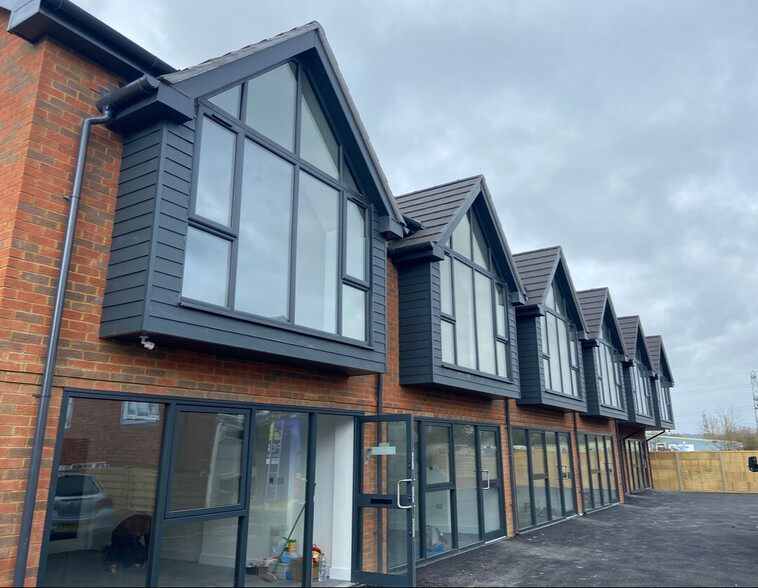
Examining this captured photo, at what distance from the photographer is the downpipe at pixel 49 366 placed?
13.7ft

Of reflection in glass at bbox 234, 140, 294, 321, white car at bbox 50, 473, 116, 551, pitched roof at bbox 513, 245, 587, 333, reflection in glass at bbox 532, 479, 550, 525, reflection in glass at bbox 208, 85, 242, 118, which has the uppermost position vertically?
pitched roof at bbox 513, 245, 587, 333

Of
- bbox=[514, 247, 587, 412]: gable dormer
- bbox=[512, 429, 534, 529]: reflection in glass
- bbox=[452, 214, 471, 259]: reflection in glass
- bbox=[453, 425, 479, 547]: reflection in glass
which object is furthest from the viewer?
bbox=[514, 247, 587, 412]: gable dormer

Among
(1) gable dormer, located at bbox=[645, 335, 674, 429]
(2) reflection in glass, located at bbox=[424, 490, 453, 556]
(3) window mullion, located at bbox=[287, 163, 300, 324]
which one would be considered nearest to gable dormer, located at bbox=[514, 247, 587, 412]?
(2) reflection in glass, located at bbox=[424, 490, 453, 556]

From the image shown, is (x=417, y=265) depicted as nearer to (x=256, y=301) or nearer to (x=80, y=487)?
(x=256, y=301)

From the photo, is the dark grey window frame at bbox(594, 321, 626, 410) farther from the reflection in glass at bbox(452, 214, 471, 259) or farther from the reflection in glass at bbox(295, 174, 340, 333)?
the reflection in glass at bbox(295, 174, 340, 333)

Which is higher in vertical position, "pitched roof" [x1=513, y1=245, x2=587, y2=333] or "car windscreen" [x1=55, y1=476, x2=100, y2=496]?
"pitched roof" [x1=513, y1=245, x2=587, y2=333]

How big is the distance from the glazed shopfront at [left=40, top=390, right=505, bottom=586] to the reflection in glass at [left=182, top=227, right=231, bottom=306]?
3.70 feet

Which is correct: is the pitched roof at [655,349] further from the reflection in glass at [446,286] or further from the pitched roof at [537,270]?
the reflection in glass at [446,286]

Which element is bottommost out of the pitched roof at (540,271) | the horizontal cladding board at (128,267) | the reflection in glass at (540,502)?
the reflection in glass at (540,502)

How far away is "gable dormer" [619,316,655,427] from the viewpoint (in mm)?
21469

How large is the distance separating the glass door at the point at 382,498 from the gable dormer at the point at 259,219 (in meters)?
1.10

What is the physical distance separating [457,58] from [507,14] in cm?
351

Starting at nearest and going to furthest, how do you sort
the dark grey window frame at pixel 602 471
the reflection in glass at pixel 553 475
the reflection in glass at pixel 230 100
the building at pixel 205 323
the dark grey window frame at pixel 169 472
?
the dark grey window frame at pixel 169 472 < the building at pixel 205 323 < the reflection in glass at pixel 230 100 < the reflection in glass at pixel 553 475 < the dark grey window frame at pixel 602 471

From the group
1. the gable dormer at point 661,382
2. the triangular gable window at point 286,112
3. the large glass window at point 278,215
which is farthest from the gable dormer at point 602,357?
the triangular gable window at point 286,112
